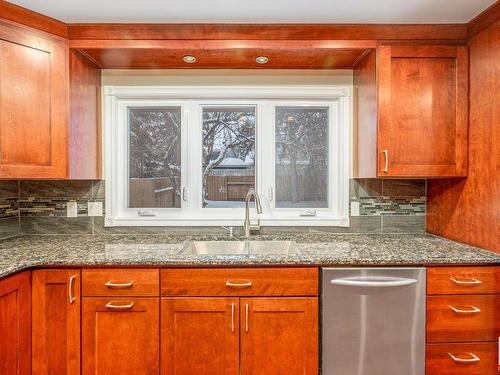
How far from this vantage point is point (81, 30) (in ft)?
6.24

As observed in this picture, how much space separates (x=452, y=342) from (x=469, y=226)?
66 centimetres

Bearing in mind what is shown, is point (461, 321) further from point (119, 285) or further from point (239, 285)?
point (119, 285)

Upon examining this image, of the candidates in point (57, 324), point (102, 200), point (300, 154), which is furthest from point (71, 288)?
point (300, 154)

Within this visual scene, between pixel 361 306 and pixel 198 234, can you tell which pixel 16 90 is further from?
pixel 361 306

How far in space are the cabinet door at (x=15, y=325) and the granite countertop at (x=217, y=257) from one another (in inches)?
2.9

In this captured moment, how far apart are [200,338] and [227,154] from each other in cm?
123

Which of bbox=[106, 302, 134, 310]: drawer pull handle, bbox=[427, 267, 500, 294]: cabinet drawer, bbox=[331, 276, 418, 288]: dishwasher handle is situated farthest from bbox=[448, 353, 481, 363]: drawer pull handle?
bbox=[106, 302, 134, 310]: drawer pull handle

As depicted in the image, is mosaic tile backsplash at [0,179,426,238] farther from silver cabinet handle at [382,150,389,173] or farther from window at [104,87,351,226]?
silver cabinet handle at [382,150,389,173]

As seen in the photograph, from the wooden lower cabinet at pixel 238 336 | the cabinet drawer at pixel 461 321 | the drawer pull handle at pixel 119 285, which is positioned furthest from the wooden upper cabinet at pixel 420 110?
the drawer pull handle at pixel 119 285

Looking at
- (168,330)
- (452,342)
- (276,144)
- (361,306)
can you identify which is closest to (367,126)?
(276,144)

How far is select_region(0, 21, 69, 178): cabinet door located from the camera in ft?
5.63

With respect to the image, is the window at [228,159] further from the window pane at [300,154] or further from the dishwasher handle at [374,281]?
the dishwasher handle at [374,281]

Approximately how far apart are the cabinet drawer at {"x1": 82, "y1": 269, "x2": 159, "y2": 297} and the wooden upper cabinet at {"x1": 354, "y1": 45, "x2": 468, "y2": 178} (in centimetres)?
138

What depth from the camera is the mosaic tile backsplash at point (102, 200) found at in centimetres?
225
